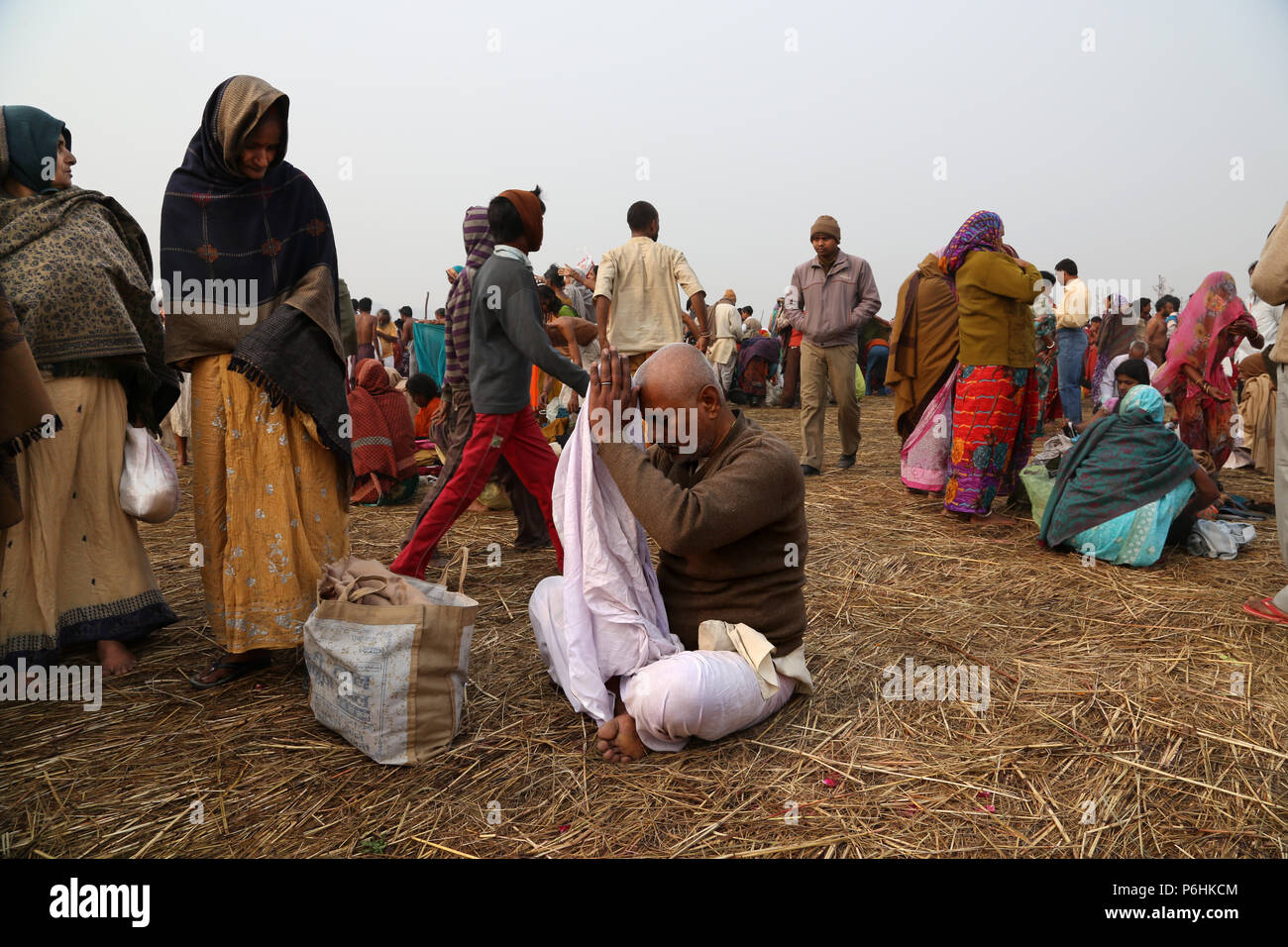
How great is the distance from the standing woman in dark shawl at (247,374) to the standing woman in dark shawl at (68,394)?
28cm

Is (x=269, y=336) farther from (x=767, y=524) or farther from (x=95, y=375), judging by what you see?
(x=767, y=524)

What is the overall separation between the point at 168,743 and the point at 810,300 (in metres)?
6.12

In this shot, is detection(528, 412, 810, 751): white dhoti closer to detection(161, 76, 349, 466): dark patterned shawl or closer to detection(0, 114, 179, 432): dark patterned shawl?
detection(161, 76, 349, 466): dark patterned shawl

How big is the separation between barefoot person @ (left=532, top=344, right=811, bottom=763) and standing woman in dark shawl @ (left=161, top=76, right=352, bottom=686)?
1.12m

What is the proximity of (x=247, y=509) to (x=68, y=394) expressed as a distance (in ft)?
2.51

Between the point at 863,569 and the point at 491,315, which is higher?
the point at 491,315

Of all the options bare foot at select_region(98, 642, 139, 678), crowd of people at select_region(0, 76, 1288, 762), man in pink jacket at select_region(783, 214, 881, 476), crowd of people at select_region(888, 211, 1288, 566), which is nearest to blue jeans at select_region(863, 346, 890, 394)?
crowd of people at select_region(888, 211, 1288, 566)

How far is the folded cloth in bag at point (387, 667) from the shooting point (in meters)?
2.52

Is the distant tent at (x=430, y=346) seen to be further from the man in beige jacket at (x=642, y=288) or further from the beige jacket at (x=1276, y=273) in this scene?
the beige jacket at (x=1276, y=273)

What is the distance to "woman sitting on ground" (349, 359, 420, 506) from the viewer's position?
6.32 metres

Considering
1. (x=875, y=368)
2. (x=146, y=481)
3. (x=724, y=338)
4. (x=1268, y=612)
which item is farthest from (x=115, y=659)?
(x=875, y=368)

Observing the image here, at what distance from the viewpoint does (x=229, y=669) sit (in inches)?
124
